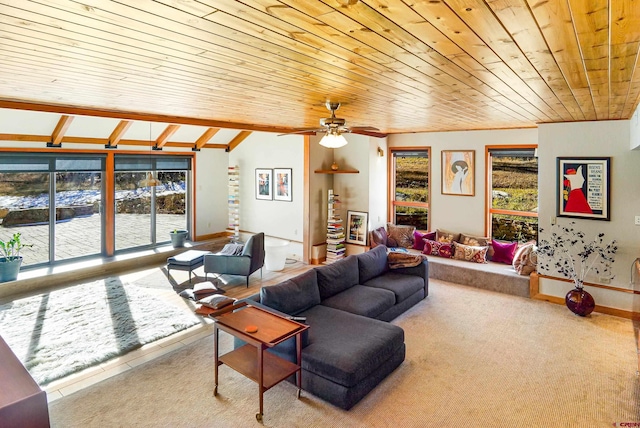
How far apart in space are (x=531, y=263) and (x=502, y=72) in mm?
4147

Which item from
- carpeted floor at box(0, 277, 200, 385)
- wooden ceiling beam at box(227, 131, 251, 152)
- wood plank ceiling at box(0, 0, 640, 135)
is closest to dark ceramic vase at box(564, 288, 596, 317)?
wood plank ceiling at box(0, 0, 640, 135)

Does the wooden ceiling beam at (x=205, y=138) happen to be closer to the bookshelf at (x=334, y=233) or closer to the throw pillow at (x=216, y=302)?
the bookshelf at (x=334, y=233)

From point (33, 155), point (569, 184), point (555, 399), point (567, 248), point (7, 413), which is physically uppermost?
point (33, 155)

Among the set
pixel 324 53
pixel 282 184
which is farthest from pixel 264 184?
pixel 324 53

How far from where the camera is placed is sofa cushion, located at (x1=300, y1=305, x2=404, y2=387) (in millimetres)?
3194

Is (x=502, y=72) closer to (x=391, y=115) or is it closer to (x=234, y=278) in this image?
(x=391, y=115)

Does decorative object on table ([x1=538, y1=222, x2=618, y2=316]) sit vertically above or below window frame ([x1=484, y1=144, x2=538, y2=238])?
below

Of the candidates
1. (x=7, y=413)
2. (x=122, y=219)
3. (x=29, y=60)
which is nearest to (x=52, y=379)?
(x=7, y=413)

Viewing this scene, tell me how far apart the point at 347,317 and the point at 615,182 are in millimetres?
4018

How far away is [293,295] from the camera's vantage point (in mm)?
4113

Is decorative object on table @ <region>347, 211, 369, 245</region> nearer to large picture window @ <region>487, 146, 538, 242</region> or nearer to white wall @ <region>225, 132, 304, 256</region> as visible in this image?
white wall @ <region>225, 132, 304, 256</region>

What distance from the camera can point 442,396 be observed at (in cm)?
335

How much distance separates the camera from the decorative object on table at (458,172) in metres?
7.05

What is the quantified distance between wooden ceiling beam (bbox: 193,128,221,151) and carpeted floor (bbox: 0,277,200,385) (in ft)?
12.3
